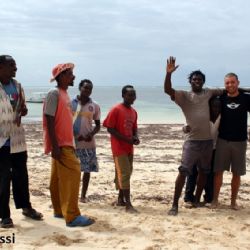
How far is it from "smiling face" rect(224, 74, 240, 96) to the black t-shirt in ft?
0.24

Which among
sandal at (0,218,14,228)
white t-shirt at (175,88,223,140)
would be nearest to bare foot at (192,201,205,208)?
white t-shirt at (175,88,223,140)

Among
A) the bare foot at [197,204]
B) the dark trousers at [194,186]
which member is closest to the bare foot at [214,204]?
the bare foot at [197,204]

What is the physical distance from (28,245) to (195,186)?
129 inches

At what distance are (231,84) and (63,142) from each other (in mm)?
2596

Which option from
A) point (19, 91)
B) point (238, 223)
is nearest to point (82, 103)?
point (19, 91)

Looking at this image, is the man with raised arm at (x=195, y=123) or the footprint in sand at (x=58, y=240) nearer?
the footprint in sand at (x=58, y=240)

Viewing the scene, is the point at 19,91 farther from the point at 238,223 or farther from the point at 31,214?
the point at 238,223

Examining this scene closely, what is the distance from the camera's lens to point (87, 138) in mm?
6566

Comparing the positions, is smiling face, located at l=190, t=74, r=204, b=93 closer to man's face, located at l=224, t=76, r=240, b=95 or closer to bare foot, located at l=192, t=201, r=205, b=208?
man's face, located at l=224, t=76, r=240, b=95

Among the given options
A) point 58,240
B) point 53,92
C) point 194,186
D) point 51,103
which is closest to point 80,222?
point 58,240

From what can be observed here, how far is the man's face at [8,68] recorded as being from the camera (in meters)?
5.18

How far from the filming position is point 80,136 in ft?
21.6

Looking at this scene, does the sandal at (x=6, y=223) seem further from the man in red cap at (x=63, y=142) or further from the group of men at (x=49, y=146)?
the man in red cap at (x=63, y=142)

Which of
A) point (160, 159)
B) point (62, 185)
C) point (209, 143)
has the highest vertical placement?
point (209, 143)
